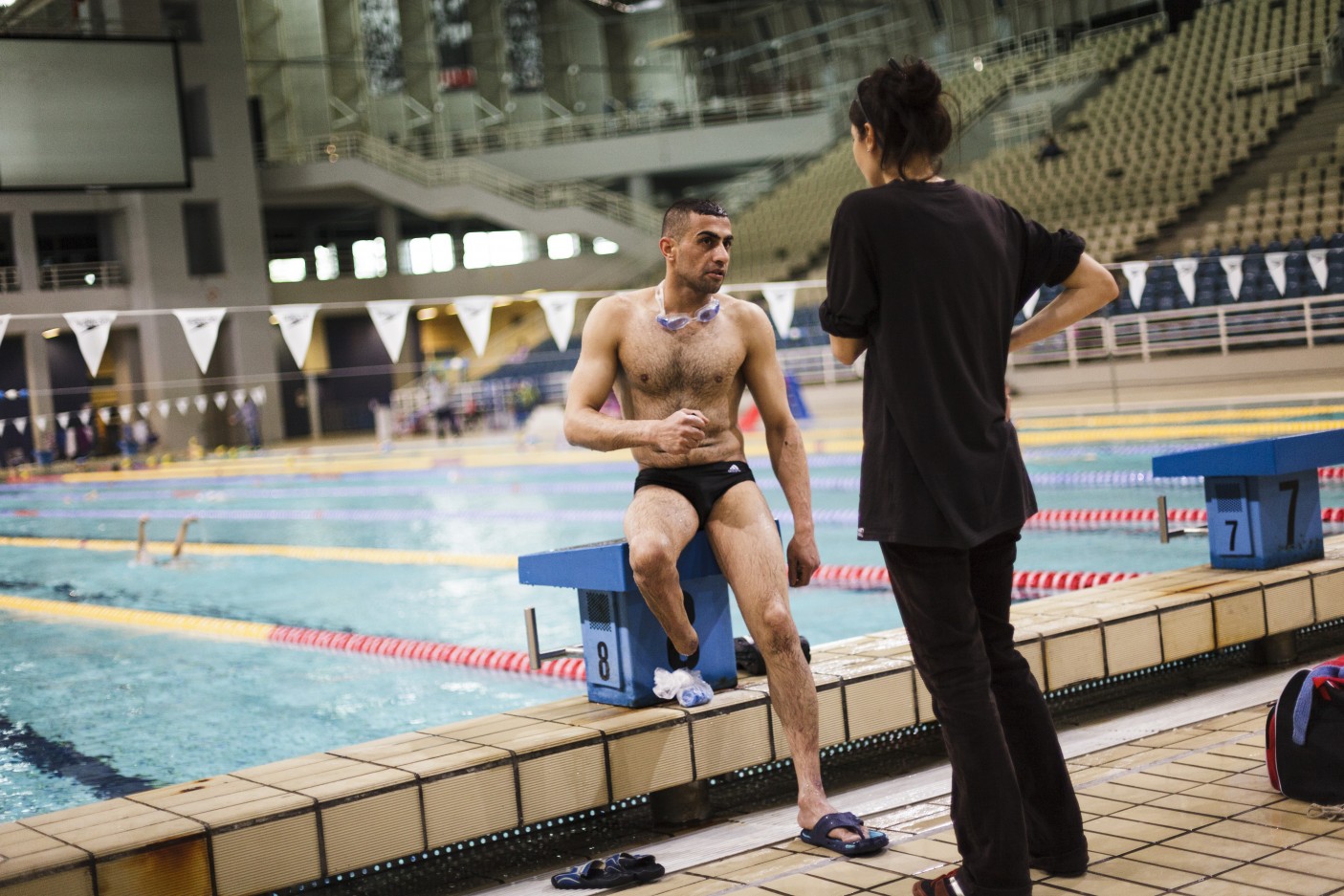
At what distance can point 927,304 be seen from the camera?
1924 millimetres

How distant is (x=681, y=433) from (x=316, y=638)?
4.35m

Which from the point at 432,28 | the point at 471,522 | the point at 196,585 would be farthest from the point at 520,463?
the point at 432,28

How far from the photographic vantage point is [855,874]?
223 cm

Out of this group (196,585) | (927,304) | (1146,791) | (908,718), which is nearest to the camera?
(927,304)

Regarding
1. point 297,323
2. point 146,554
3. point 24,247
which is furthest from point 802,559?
point 24,247

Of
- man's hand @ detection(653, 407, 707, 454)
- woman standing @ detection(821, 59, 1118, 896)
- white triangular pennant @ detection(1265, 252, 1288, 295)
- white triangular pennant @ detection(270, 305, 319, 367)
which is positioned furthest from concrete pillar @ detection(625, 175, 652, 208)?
woman standing @ detection(821, 59, 1118, 896)

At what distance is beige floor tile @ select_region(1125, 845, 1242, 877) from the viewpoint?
6.89 ft

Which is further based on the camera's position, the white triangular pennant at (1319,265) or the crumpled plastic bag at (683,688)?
the white triangular pennant at (1319,265)

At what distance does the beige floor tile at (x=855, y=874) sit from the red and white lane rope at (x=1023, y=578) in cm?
247

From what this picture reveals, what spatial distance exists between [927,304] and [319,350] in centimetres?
2856

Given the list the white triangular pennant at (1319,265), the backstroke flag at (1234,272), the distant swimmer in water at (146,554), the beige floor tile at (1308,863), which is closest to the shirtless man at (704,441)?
the beige floor tile at (1308,863)

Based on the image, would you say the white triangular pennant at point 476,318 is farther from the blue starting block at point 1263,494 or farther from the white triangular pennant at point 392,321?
the blue starting block at point 1263,494

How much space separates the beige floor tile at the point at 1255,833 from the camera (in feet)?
7.22

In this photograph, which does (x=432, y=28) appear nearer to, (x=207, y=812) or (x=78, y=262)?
(x=78, y=262)
